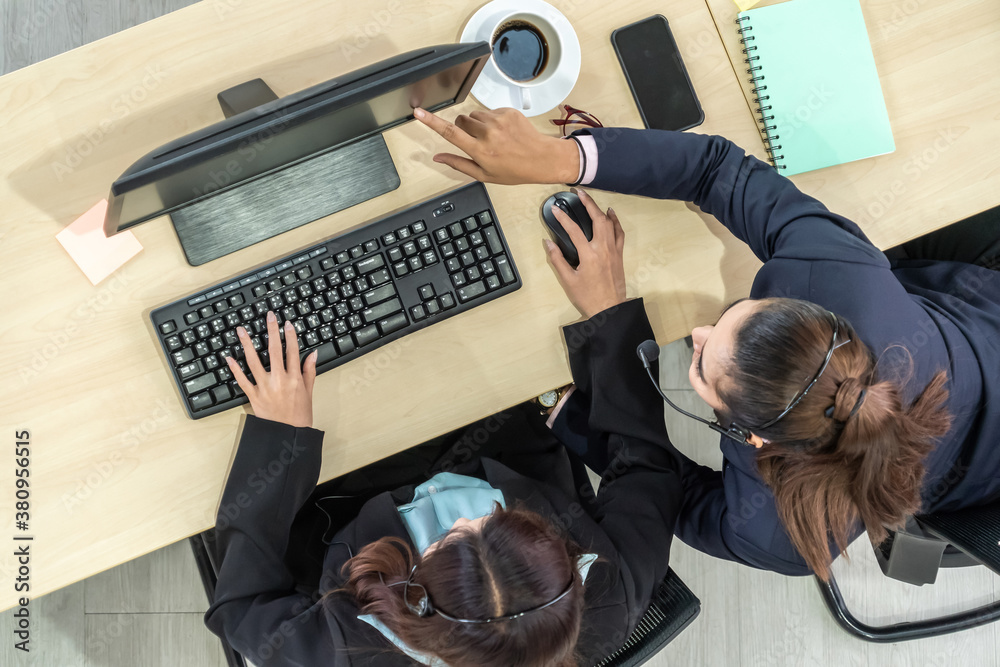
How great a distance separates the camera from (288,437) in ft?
2.87

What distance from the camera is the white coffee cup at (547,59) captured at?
90 centimetres

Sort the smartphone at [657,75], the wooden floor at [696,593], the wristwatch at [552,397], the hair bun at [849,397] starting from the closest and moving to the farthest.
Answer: the hair bun at [849,397] → the smartphone at [657,75] → the wristwatch at [552,397] → the wooden floor at [696,593]

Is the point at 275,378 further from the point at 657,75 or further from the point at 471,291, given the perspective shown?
the point at 657,75

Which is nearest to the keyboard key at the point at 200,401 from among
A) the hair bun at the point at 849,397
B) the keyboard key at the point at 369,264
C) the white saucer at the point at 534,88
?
the keyboard key at the point at 369,264

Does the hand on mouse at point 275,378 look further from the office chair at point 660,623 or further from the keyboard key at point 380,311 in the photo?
the office chair at point 660,623

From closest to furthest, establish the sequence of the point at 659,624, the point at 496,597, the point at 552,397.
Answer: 1. the point at 496,597
2. the point at 659,624
3. the point at 552,397

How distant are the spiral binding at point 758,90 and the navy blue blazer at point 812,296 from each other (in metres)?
0.06

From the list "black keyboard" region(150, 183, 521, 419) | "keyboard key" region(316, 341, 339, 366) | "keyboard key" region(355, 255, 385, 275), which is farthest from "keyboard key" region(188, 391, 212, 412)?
"keyboard key" region(355, 255, 385, 275)

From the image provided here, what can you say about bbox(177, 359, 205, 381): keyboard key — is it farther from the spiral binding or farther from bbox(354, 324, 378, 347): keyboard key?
the spiral binding

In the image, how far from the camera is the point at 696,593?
5.17 feet

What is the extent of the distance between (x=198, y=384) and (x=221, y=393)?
31 millimetres

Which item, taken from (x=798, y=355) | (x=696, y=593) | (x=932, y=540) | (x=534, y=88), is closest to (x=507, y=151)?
(x=534, y=88)

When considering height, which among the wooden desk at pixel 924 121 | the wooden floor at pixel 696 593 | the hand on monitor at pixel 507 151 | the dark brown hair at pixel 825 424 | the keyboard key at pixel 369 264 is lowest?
the wooden floor at pixel 696 593

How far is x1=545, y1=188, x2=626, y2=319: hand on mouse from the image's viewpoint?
940mm
